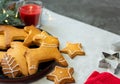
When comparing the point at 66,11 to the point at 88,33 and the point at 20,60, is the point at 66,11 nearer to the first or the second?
the point at 88,33

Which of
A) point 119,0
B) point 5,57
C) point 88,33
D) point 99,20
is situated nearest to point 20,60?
point 5,57

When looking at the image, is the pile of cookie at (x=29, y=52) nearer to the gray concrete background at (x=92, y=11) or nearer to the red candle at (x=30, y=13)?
the red candle at (x=30, y=13)

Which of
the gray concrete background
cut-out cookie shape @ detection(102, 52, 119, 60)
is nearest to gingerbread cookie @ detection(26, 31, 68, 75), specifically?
cut-out cookie shape @ detection(102, 52, 119, 60)

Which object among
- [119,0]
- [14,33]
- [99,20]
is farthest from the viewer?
[119,0]

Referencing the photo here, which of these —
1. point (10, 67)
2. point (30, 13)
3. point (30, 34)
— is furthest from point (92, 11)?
point (10, 67)

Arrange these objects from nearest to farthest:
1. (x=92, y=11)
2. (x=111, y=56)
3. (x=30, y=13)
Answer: (x=111, y=56) → (x=30, y=13) → (x=92, y=11)

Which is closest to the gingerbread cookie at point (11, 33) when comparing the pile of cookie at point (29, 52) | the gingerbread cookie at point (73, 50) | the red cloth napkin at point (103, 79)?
the pile of cookie at point (29, 52)

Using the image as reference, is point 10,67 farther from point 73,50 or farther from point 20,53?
point 73,50
